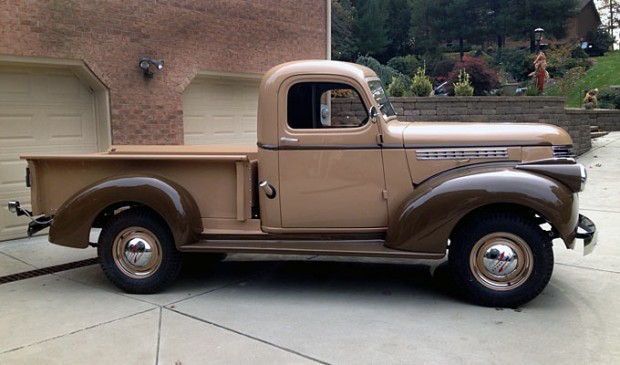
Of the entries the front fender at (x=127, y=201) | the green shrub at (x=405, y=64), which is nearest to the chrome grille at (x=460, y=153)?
the front fender at (x=127, y=201)

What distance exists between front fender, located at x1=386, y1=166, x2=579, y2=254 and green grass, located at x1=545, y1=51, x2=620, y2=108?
21032mm

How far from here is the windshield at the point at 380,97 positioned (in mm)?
5211

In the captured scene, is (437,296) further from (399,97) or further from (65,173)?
(399,97)

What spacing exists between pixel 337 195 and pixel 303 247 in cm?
57

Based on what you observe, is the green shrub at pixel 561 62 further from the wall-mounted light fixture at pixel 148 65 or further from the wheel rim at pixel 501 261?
the wheel rim at pixel 501 261

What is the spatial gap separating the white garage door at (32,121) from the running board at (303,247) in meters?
3.69

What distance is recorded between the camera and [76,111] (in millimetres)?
7969

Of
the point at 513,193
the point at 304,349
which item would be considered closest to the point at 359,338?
the point at 304,349

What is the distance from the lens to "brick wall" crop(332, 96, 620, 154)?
1312 cm

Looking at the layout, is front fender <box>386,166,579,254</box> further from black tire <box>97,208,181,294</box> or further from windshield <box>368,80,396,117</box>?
black tire <box>97,208,181,294</box>

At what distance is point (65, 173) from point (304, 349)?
3.11 metres

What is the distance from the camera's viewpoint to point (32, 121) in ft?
24.5

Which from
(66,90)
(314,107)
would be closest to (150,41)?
(66,90)

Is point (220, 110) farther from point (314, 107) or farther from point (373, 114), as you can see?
point (373, 114)
